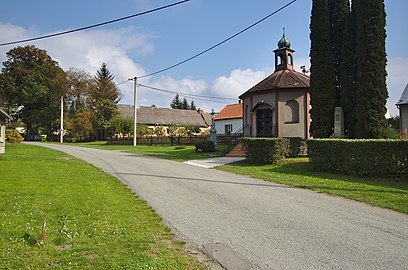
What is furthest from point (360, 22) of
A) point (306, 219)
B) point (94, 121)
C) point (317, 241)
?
point (94, 121)

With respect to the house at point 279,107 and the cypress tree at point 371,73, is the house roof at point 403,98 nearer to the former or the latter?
the house at point 279,107

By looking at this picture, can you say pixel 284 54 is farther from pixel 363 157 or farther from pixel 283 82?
pixel 363 157

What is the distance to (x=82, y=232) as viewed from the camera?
497 centimetres

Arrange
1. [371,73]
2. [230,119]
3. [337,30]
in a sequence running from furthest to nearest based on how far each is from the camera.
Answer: [230,119] → [337,30] → [371,73]

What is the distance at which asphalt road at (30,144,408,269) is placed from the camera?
4145 mm

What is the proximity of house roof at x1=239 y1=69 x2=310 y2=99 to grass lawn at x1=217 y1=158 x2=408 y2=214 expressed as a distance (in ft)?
Answer: 30.7

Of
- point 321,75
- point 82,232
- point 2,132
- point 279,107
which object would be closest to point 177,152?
point 279,107

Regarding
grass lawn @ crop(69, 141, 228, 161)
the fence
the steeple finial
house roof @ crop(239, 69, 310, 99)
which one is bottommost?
grass lawn @ crop(69, 141, 228, 161)

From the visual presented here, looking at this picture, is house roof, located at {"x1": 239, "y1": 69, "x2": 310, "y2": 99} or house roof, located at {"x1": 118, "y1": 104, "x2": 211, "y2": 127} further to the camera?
house roof, located at {"x1": 118, "y1": 104, "x2": 211, "y2": 127}

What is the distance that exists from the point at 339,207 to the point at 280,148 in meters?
9.07

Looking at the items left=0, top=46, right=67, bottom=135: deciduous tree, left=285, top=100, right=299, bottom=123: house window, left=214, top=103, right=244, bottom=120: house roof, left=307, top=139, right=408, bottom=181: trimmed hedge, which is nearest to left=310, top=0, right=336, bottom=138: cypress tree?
left=285, top=100, right=299, bottom=123: house window

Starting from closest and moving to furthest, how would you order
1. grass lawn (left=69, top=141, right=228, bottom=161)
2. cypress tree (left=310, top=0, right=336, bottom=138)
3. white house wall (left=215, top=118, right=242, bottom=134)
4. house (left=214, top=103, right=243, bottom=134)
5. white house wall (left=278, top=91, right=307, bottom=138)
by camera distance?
cypress tree (left=310, top=0, right=336, bottom=138)
grass lawn (left=69, top=141, right=228, bottom=161)
white house wall (left=278, top=91, right=307, bottom=138)
white house wall (left=215, top=118, right=242, bottom=134)
house (left=214, top=103, right=243, bottom=134)

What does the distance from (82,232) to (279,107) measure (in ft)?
65.8

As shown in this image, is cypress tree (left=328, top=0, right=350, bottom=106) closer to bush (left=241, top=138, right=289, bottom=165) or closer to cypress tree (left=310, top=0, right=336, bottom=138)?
cypress tree (left=310, top=0, right=336, bottom=138)
